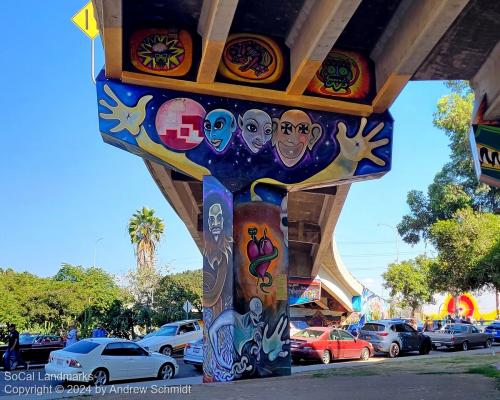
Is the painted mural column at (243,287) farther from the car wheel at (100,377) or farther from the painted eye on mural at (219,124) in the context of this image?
the car wheel at (100,377)

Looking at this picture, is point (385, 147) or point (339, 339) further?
point (339, 339)

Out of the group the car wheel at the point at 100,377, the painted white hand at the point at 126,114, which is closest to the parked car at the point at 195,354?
the car wheel at the point at 100,377

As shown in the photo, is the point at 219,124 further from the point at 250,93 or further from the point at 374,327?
the point at 374,327

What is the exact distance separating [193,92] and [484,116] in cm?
650

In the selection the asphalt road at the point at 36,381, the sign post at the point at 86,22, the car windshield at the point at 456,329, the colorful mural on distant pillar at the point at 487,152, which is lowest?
the asphalt road at the point at 36,381

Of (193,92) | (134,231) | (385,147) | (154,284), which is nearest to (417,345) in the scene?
(385,147)

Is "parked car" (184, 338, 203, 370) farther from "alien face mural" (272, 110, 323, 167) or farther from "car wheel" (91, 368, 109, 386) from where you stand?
"alien face mural" (272, 110, 323, 167)

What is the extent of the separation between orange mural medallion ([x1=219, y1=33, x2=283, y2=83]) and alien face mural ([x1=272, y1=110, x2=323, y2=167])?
3.87 feet

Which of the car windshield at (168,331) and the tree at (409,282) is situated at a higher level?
the tree at (409,282)

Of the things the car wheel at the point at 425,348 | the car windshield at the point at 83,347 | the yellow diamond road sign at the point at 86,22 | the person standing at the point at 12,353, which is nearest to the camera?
the yellow diamond road sign at the point at 86,22

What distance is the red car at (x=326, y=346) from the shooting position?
21172mm

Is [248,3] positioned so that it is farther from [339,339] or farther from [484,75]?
[339,339]

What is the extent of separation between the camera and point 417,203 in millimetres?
42281

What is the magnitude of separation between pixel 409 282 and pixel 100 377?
4867 cm
